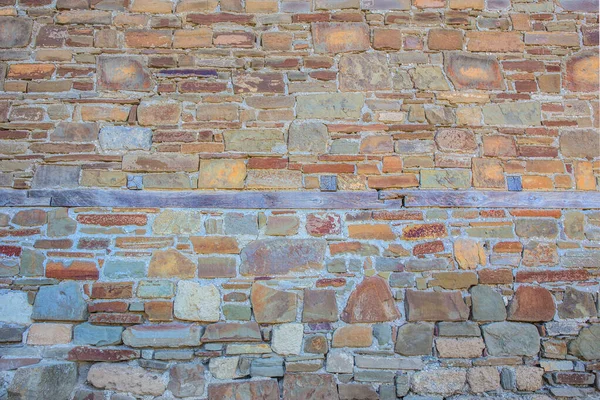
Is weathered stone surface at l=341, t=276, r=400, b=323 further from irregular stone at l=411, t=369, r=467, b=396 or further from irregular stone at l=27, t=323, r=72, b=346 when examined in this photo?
irregular stone at l=27, t=323, r=72, b=346

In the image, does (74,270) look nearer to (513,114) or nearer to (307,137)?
(307,137)

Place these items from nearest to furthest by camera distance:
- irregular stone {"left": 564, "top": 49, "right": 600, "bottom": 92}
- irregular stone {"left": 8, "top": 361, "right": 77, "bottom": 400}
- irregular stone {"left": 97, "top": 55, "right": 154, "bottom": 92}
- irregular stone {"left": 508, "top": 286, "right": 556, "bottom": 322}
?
irregular stone {"left": 8, "top": 361, "right": 77, "bottom": 400} < irregular stone {"left": 508, "top": 286, "right": 556, "bottom": 322} < irregular stone {"left": 97, "top": 55, "right": 154, "bottom": 92} < irregular stone {"left": 564, "top": 49, "right": 600, "bottom": 92}

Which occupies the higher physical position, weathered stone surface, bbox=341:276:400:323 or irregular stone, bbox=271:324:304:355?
weathered stone surface, bbox=341:276:400:323

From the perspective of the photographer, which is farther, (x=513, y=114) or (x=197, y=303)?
(x=513, y=114)

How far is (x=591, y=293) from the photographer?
284 cm

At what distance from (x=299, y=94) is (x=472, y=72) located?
Answer: 3.84ft

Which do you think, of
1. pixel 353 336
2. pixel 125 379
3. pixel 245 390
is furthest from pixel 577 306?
pixel 125 379

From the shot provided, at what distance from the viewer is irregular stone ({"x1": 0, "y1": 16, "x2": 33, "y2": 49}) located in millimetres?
3047

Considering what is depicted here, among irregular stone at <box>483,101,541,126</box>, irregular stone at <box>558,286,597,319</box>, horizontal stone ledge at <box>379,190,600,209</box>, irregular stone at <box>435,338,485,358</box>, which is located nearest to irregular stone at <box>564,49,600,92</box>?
irregular stone at <box>483,101,541,126</box>

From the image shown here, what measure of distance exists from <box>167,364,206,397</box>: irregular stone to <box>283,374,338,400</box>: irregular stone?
48 centimetres

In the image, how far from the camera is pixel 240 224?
282cm

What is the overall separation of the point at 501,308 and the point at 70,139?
2865mm

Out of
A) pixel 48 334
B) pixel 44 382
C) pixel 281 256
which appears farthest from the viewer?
pixel 281 256

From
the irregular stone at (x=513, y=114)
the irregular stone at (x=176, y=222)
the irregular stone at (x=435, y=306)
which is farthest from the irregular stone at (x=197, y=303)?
the irregular stone at (x=513, y=114)
